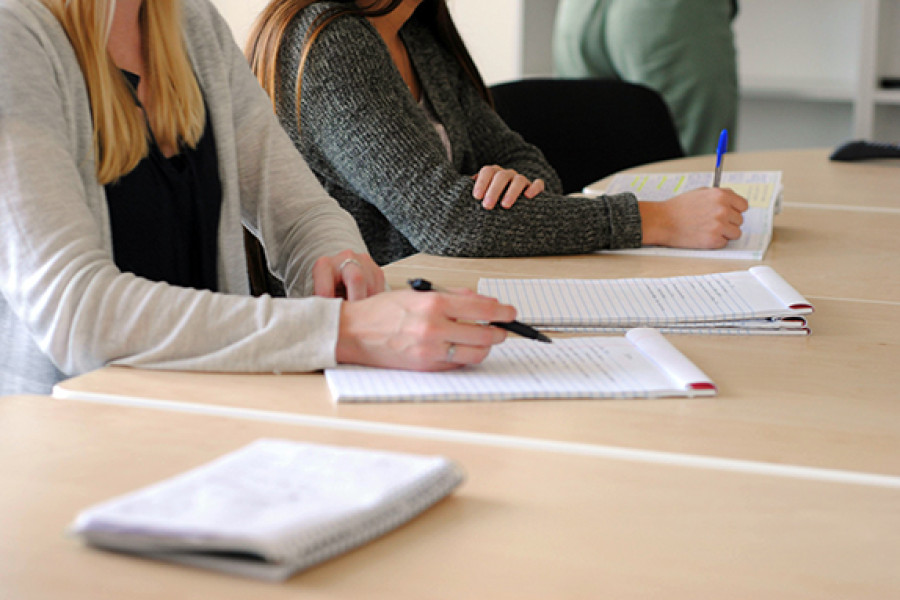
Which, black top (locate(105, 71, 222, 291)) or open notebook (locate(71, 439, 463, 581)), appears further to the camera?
black top (locate(105, 71, 222, 291))

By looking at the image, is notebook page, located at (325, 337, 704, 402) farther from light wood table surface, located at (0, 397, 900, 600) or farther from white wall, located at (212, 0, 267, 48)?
white wall, located at (212, 0, 267, 48)

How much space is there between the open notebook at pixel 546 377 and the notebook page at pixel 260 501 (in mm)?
195

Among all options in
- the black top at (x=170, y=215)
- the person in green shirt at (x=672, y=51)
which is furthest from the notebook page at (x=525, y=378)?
the person in green shirt at (x=672, y=51)

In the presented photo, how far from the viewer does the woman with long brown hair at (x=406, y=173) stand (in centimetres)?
134

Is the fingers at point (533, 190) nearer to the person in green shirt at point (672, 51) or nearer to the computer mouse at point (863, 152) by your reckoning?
the computer mouse at point (863, 152)

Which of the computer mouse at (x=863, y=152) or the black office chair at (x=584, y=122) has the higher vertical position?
the black office chair at (x=584, y=122)

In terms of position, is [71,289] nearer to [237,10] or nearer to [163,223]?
[163,223]

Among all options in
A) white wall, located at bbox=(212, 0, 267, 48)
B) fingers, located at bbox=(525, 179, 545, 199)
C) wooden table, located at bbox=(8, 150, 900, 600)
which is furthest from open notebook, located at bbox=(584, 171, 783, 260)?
white wall, located at bbox=(212, 0, 267, 48)

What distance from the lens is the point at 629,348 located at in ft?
2.89

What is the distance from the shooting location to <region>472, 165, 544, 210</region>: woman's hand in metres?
1.34

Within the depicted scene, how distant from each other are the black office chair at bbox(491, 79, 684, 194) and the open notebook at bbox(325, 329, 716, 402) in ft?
4.77

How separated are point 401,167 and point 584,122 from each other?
3.45 ft

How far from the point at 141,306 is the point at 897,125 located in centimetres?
354

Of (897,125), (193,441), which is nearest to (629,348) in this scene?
(193,441)
